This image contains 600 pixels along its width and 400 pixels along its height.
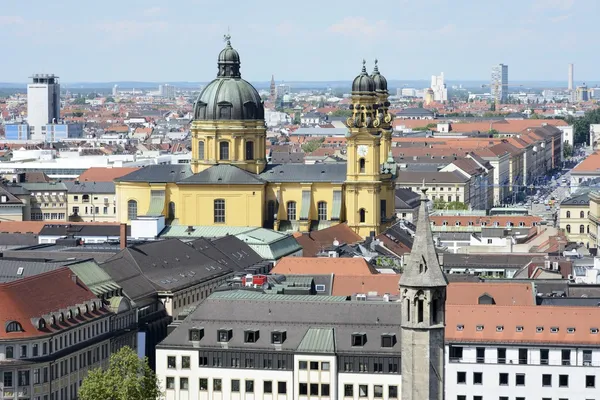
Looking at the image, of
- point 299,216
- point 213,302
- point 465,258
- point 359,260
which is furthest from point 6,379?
point 299,216

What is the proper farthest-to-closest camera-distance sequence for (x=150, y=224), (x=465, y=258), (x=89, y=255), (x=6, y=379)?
(x=150, y=224), (x=465, y=258), (x=89, y=255), (x=6, y=379)

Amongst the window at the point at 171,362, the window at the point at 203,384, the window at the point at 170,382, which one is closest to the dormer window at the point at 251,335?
the window at the point at 203,384

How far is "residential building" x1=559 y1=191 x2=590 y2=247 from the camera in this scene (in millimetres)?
186500

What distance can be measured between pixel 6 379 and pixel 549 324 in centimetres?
2785

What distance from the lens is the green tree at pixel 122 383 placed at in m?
81.9

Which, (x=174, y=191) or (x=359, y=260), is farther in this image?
(x=174, y=191)

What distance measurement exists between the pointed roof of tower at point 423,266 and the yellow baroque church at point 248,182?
9193cm

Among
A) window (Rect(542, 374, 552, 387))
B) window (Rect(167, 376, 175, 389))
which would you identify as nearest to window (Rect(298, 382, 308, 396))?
window (Rect(167, 376, 175, 389))

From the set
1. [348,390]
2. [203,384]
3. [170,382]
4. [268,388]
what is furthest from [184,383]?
[348,390]

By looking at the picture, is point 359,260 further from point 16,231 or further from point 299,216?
point 16,231

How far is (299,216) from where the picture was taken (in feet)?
514

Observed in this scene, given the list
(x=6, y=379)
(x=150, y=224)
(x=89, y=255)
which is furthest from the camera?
(x=150, y=224)

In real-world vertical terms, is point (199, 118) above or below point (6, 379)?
above

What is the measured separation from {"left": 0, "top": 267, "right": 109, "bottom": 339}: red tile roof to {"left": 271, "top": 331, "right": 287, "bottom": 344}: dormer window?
11995 mm
